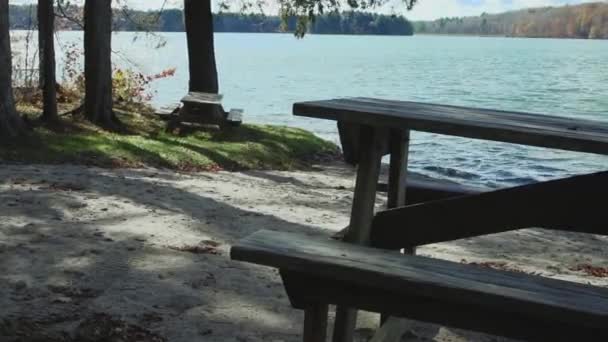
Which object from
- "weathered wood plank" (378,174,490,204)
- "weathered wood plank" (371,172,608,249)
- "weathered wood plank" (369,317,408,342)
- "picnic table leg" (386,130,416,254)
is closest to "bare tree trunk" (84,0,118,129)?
"weathered wood plank" (378,174,490,204)

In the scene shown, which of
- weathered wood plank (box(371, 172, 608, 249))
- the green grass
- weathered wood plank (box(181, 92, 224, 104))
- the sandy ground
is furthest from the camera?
weathered wood plank (box(181, 92, 224, 104))

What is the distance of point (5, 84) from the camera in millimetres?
10586

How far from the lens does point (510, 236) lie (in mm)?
7914

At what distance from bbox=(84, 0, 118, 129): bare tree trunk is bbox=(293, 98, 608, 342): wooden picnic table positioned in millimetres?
10412

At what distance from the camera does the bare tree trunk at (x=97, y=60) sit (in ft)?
44.4

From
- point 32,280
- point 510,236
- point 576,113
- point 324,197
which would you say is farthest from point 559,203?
point 576,113

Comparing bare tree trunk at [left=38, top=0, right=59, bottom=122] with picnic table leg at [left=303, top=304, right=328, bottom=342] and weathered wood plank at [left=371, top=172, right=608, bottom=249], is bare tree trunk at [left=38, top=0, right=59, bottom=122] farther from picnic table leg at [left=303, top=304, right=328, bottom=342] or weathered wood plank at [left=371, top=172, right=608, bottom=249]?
picnic table leg at [left=303, top=304, right=328, bottom=342]

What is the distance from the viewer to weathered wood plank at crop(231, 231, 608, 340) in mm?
2666

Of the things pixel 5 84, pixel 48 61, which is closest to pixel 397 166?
pixel 5 84

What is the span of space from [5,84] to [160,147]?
8.33ft

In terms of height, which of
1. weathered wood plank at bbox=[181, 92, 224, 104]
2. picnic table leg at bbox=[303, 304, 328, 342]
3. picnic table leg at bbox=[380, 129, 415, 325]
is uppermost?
picnic table leg at bbox=[380, 129, 415, 325]

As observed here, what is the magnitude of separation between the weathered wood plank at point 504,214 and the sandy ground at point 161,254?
810 mm

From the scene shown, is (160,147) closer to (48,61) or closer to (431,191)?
(48,61)

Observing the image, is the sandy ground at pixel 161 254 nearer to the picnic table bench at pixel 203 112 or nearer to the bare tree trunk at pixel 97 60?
the bare tree trunk at pixel 97 60
